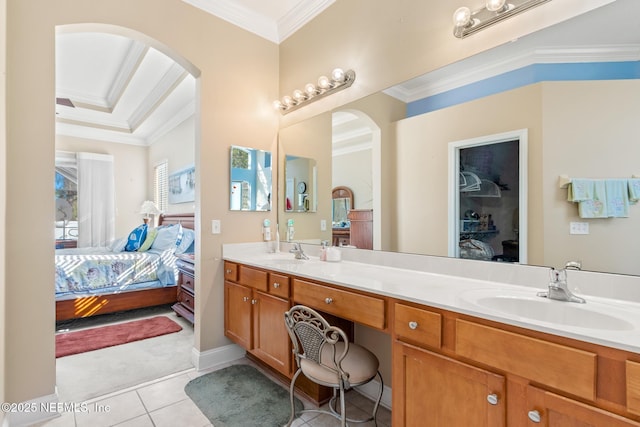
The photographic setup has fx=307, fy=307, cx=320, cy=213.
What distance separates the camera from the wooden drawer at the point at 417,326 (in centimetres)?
122

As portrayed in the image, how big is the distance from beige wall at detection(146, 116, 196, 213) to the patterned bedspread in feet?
3.81

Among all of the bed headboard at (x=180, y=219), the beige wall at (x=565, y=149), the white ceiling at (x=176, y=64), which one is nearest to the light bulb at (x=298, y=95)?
the white ceiling at (x=176, y=64)

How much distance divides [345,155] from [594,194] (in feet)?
4.89

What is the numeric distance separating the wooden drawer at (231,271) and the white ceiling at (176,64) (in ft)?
4.62

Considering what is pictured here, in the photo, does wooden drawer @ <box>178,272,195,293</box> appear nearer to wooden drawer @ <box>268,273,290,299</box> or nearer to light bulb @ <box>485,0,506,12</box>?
wooden drawer @ <box>268,273,290,299</box>

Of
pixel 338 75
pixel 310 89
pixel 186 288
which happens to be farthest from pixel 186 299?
pixel 338 75

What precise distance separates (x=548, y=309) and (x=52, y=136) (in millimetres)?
2830

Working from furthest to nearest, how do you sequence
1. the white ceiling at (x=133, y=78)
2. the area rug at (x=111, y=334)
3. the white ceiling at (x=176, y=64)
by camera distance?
the area rug at (x=111, y=334) < the white ceiling at (x=133, y=78) < the white ceiling at (x=176, y=64)

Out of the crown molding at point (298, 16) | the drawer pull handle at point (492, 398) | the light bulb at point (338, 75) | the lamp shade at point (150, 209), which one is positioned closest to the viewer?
the drawer pull handle at point (492, 398)

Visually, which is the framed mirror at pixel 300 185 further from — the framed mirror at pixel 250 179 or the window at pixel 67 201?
the window at pixel 67 201

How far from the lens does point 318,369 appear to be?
1547mm

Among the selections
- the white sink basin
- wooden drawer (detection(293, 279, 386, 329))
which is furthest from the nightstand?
the white sink basin

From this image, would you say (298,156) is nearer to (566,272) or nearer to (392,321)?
(392,321)

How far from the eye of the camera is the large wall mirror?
1260mm
